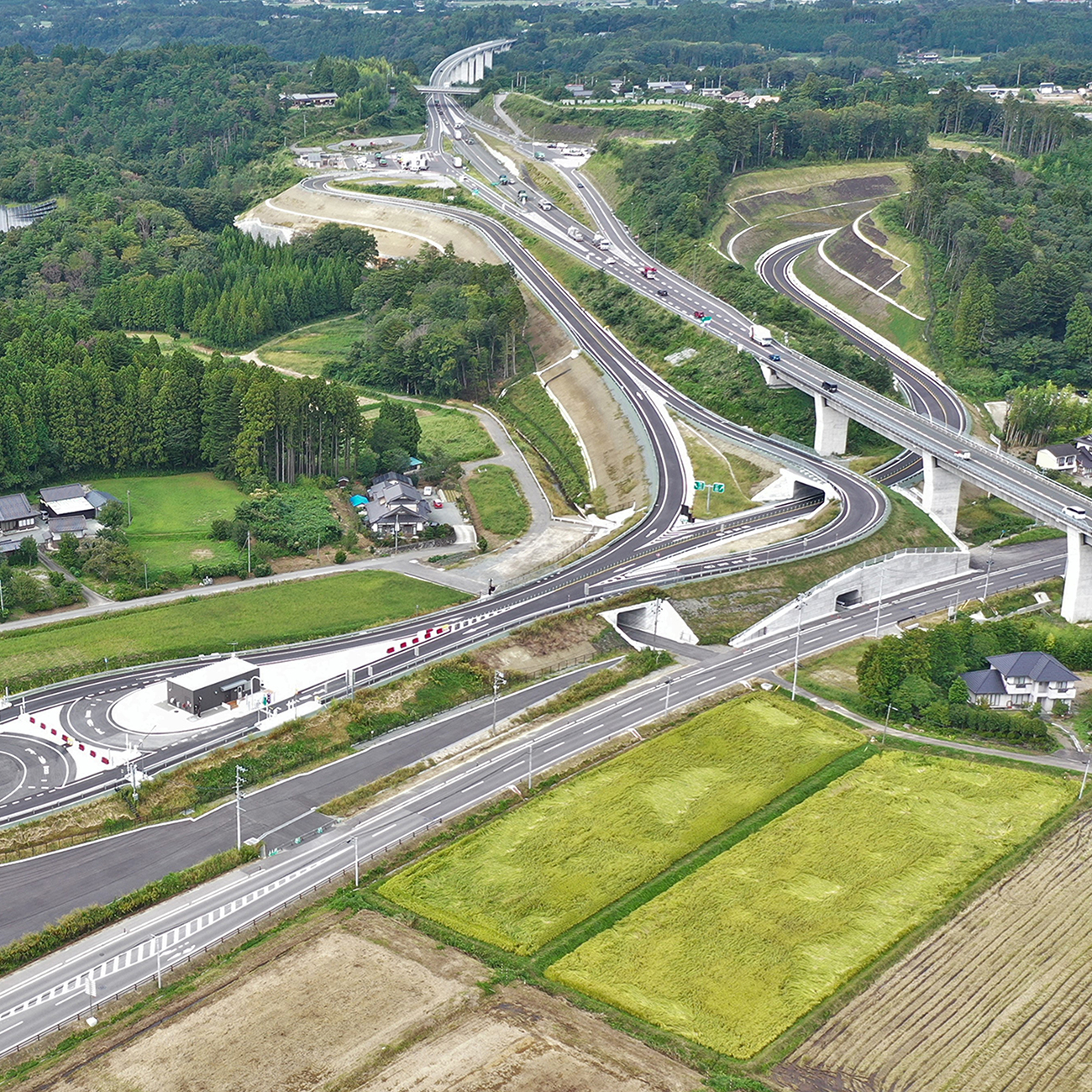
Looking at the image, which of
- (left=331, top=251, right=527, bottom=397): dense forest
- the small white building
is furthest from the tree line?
the small white building

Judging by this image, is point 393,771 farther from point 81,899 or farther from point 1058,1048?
point 1058,1048

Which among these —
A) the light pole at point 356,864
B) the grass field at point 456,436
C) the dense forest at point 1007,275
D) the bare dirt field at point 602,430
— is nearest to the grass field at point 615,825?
the light pole at point 356,864

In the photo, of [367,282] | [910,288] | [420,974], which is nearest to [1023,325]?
[910,288]

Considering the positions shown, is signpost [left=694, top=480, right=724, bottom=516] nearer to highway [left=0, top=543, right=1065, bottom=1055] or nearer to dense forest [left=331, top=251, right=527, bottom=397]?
highway [left=0, top=543, right=1065, bottom=1055]

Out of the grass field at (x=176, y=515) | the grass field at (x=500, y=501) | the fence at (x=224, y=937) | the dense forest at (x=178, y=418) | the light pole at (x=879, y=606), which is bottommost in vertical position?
the light pole at (x=879, y=606)

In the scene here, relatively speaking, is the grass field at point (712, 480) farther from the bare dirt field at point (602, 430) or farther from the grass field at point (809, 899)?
the grass field at point (809, 899)

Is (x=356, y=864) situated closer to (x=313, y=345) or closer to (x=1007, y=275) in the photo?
(x=313, y=345)

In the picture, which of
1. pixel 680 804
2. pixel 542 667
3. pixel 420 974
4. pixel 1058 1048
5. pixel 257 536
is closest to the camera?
pixel 1058 1048
